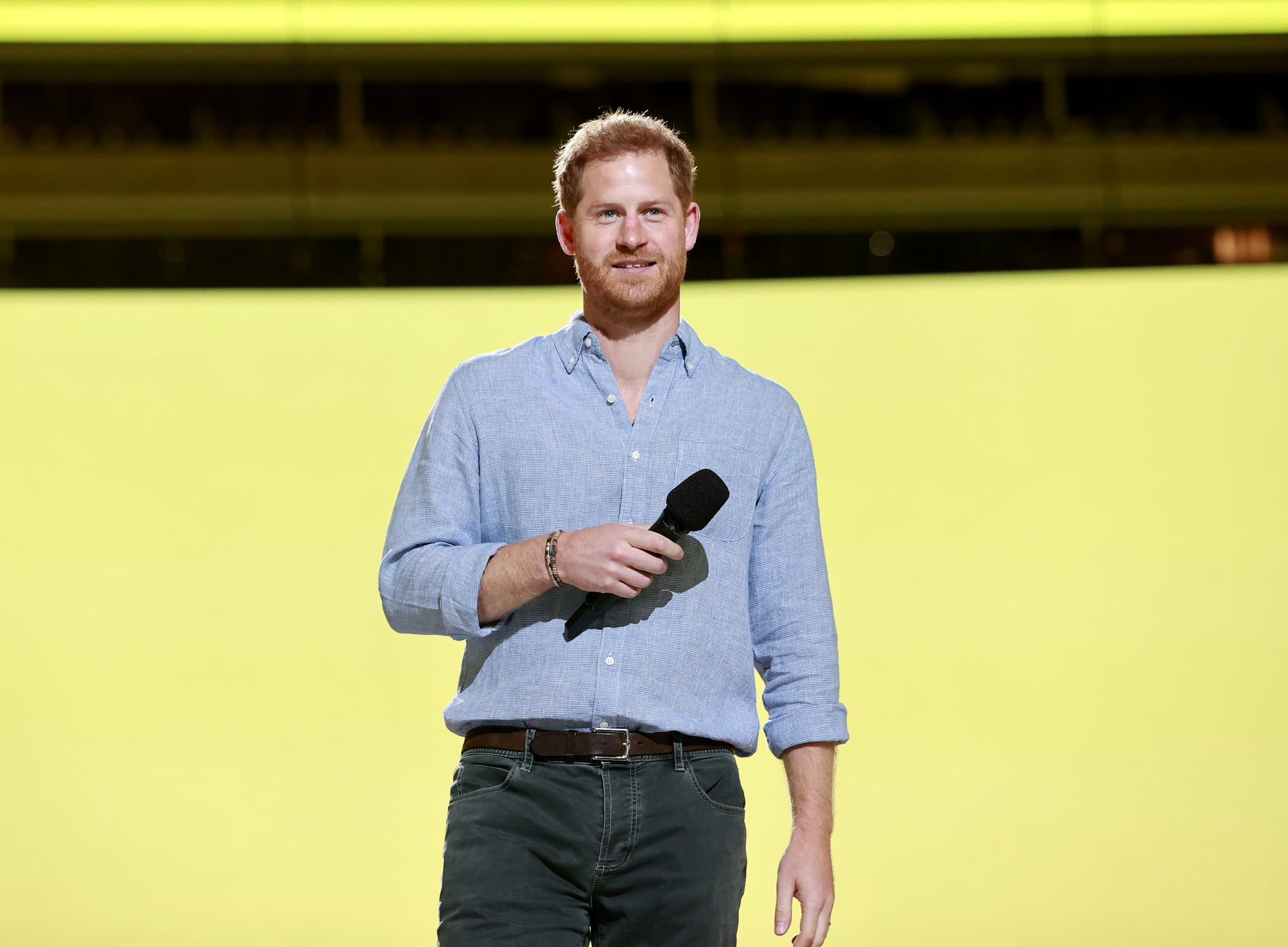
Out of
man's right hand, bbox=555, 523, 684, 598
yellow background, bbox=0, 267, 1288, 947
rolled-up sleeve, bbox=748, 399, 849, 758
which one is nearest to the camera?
man's right hand, bbox=555, 523, 684, 598

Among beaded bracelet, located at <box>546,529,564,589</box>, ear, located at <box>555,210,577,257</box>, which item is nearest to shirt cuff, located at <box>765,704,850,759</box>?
beaded bracelet, located at <box>546,529,564,589</box>

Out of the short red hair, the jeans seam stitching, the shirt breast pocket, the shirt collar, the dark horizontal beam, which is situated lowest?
the jeans seam stitching

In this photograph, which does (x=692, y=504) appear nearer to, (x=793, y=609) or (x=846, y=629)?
(x=793, y=609)

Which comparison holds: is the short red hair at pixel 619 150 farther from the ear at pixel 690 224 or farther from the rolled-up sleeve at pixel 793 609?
the rolled-up sleeve at pixel 793 609

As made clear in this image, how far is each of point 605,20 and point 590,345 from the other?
1.89m

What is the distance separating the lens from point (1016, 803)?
2.80 meters

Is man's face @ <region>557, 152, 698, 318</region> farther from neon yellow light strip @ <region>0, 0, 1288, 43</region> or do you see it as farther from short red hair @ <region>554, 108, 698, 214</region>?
neon yellow light strip @ <region>0, 0, 1288, 43</region>

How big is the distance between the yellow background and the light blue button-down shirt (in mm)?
1278

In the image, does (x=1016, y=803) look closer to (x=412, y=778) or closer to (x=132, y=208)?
(x=412, y=778)

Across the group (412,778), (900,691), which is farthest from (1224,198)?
(412,778)

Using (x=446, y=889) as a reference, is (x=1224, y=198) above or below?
above

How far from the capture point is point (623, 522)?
4.81 ft

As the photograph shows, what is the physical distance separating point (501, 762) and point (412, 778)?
1446 mm

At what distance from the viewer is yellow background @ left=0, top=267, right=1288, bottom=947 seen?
9.13 ft
